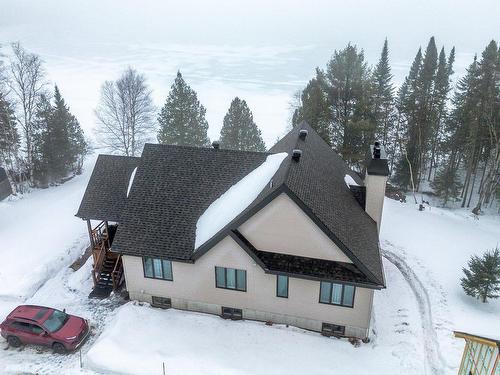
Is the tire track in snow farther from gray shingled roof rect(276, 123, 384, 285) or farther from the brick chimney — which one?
the brick chimney

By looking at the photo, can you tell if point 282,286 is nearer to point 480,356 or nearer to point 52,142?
point 480,356

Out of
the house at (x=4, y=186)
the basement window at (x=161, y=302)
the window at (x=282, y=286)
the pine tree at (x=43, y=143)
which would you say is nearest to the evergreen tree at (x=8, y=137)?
the house at (x=4, y=186)

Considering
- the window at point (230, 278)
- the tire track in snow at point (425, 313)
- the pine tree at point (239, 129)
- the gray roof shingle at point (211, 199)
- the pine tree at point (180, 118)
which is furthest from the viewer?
the pine tree at point (239, 129)

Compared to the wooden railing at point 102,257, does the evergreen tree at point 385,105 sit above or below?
above

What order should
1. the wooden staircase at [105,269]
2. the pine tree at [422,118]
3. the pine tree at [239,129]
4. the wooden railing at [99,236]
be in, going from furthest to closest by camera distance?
the pine tree at [239,129], the pine tree at [422,118], the wooden railing at [99,236], the wooden staircase at [105,269]

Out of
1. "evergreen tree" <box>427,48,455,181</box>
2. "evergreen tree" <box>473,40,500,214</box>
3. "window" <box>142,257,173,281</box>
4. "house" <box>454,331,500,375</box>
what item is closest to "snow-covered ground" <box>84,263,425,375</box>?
"window" <box>142,257,173,281</box>

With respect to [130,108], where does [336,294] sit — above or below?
below

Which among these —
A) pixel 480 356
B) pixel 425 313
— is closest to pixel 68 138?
pixel 425 313

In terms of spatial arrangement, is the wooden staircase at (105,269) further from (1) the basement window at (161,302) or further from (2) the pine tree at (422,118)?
(2) the pine tree at (422,118)
